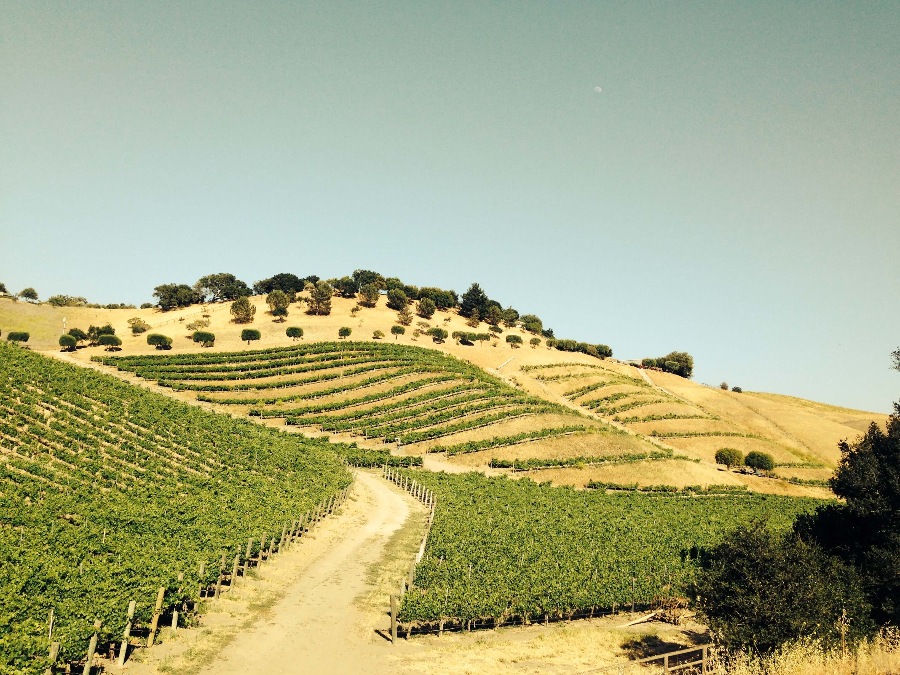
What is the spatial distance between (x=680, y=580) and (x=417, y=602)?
1959cm

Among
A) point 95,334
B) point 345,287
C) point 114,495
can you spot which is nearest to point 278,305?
point 345,287

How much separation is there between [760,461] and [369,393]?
239 ft

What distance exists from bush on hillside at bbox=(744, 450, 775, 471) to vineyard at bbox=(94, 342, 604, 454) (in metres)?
28.2

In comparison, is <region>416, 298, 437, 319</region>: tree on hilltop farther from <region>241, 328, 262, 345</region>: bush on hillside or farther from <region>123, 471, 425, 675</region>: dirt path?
<region>123, 471, 425, 675</region>: dirt path

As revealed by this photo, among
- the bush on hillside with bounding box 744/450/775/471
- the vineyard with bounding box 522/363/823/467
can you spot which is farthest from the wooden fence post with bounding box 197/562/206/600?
the bush on hillside with bounding box 744/450/775/471

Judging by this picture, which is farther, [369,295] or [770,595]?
[369,295]

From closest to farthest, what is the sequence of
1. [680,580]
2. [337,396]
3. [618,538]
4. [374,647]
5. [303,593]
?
1. [374,647]
2. [303,593]
3. [680,580]
4. [618,538]
5. [337,396]

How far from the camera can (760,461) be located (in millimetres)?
96438

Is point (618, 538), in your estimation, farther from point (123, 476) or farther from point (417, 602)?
point (123, 476)

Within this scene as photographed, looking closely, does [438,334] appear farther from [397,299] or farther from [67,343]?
[67,343]

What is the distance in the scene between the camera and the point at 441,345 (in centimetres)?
14012

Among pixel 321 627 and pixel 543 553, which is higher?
pixel 543 553

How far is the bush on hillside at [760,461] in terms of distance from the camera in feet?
315

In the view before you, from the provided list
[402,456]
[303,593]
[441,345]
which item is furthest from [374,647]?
[441,345]
